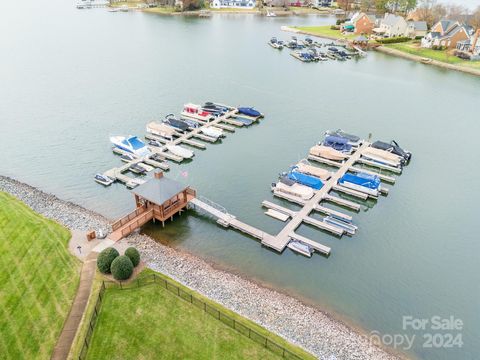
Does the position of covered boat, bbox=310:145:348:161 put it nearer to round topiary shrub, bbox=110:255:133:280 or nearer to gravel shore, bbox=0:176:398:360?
gravel shore, bbox=0:176:398:360

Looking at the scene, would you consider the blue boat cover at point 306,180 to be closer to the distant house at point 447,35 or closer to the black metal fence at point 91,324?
the black metal fence at point 91,324

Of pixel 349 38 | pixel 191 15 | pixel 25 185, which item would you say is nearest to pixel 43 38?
pixel 191 15

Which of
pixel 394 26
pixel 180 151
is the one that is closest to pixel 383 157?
pixel 180 151

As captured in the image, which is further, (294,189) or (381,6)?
(381,6)

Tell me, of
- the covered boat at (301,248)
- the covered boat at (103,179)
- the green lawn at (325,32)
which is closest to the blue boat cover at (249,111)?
the covered boat at (103,179)

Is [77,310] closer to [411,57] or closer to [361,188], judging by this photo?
[361,188]

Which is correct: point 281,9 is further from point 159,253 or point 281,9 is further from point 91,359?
point 91,359

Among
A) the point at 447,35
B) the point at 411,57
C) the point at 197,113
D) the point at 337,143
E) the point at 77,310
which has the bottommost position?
→ the point at 77,310
